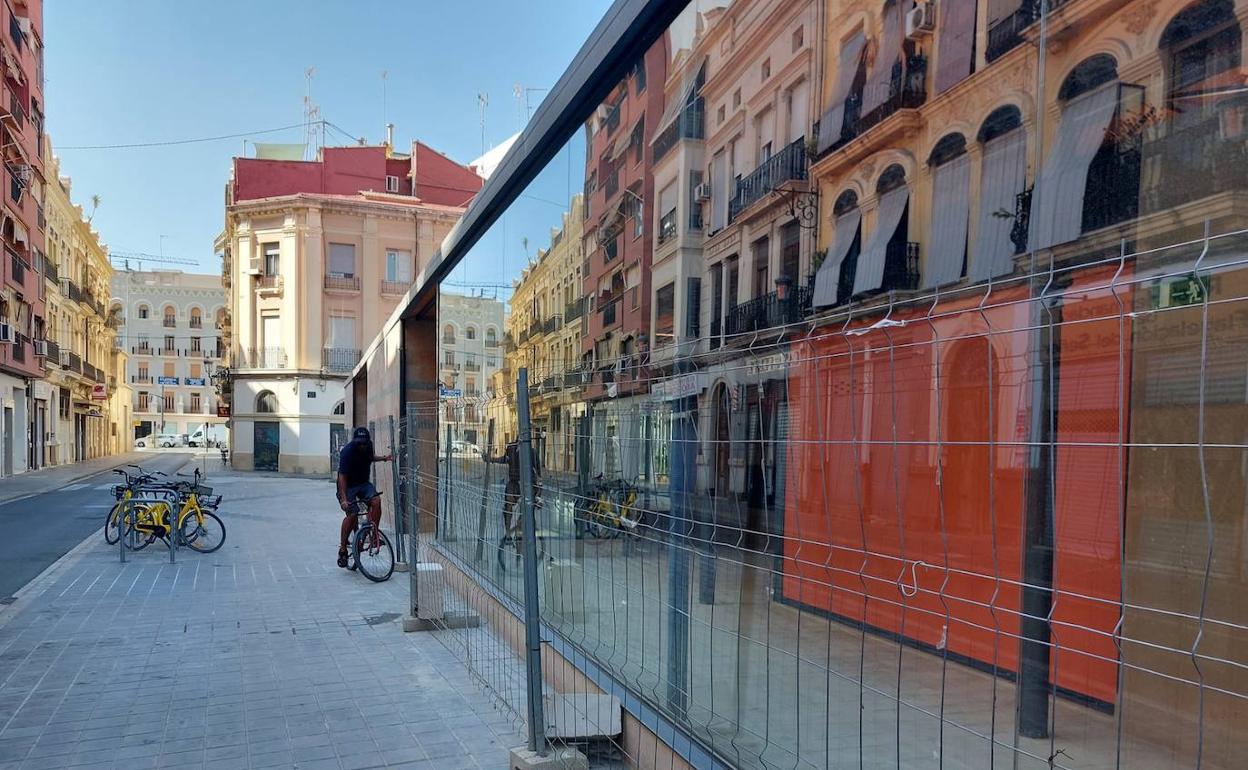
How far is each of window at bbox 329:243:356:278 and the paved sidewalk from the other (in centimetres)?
3093

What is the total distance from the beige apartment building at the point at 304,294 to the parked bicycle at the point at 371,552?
96.5 ft

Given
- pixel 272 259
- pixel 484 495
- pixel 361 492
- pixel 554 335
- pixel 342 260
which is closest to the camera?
pixel 554 335

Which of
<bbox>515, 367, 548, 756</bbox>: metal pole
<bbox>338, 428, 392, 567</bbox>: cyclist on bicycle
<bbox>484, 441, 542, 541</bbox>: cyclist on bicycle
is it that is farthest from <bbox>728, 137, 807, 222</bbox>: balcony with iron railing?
<bbox>338, 428, 392, 567</bbox>: cyclist on bicycle

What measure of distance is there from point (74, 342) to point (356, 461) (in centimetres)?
4340

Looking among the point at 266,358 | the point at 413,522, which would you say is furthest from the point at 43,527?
the point at 266,358

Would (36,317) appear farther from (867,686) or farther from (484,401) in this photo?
(867,686)

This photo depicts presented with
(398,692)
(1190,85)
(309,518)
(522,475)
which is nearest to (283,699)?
(398,692)

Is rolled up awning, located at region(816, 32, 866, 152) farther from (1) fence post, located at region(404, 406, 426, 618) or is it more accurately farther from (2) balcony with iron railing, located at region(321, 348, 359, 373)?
(2) balcony with iron railing, located at region(321, 348, 359, 373)

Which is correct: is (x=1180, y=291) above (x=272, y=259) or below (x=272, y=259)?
below

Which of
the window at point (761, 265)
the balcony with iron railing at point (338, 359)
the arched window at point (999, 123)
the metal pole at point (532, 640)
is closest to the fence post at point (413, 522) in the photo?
the metal pole at point (532, 640)

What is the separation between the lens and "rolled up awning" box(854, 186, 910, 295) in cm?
250

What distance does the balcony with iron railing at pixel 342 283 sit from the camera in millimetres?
38719

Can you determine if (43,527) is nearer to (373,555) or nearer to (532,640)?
(373,555)

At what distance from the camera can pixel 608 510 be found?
167 inches
